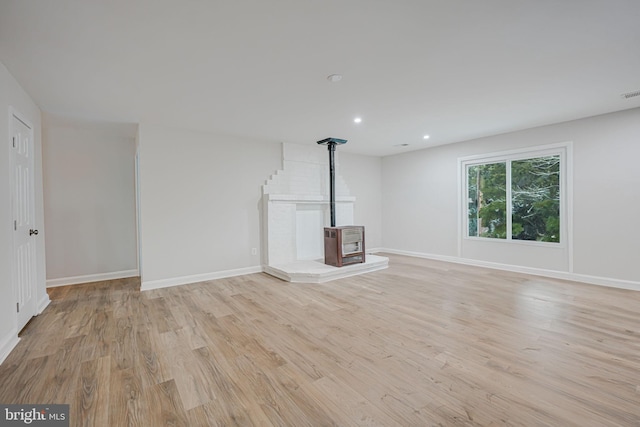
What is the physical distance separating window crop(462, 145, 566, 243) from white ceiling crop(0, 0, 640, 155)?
0.98m

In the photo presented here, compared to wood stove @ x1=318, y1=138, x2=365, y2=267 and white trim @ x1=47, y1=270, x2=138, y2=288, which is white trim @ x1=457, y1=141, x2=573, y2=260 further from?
white trim @ x1=47, y1=270, x2=138, y2=288

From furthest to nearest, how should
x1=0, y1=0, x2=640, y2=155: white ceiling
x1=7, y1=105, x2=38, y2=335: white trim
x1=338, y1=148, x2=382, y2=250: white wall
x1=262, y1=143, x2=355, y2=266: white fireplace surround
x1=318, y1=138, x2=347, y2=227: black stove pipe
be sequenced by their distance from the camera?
x1=338, y1=148, x2=382, y2=250: white wall
x1=318, y1=138, x2=347, y2=227: black stove pipe
x1=262, y1=143, x2=355, y2=266: white fireplace surround
x1=7, y1=105, x2=38, y2=335: white trim
x1=0, y1=0, x2=640, y2=155: white ceiling

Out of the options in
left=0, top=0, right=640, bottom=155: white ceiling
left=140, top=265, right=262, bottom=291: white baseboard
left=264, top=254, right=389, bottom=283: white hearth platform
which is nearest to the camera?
left=0, top=0, right=640, bottom=155: white ceiling

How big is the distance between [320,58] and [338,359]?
2.51 metres

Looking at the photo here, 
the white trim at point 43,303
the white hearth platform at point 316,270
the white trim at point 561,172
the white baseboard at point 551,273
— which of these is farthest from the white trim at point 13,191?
the white trim at point 561,172

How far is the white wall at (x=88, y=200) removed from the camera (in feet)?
14.7

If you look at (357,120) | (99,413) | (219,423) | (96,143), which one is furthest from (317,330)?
(96,143)

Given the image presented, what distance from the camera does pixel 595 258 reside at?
4.22 metres

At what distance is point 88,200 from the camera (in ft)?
15.6

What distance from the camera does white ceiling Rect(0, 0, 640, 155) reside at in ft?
6.15

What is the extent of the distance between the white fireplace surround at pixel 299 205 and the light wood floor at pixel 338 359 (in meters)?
1.57

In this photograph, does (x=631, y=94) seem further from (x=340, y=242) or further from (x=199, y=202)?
(x=199, y=202)

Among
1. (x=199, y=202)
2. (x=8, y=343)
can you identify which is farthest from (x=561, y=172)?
(x=8, y=343)

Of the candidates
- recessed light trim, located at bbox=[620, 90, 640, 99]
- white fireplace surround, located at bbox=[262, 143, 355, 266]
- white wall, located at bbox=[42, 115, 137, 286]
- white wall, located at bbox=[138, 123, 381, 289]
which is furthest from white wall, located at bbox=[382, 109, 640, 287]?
white wall, located at bbox=[42, 115, 137, 286]
